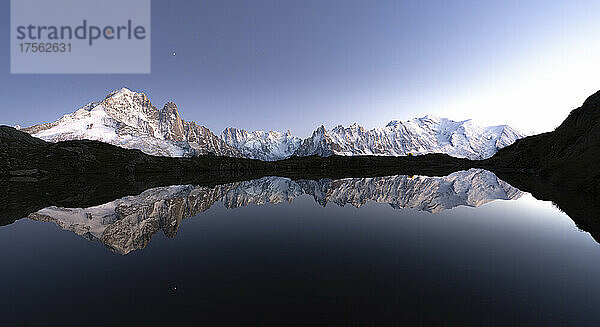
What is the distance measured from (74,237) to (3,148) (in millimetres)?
255150

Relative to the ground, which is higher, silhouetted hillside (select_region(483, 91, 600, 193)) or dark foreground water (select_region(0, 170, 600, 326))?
silhouetted hillside (select_region(483, 91, 600, 193))

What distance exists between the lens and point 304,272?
61.5ft

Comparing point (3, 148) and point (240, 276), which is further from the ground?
point (3, 148)

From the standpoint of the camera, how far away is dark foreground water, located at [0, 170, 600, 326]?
1328 centimetres

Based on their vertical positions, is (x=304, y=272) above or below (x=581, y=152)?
below

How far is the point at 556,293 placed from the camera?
49.0 ft

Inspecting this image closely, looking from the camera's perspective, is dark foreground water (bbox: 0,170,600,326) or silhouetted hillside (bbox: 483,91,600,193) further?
silhouetted hillside (bbox: 483,91,600,193)

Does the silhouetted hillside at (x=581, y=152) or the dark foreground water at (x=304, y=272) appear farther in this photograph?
the silhouetted hillside at (x=581, y=152)

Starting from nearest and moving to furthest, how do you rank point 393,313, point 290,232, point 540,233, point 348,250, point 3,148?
point 393,313 → point 348,250 → point 540,233 → point 290,232 → point 3,148

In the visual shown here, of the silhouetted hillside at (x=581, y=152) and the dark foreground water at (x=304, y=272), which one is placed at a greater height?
the silhouetted hillside at (x=581, y=152)

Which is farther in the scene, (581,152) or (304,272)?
(581,152)

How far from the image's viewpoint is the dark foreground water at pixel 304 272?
43.6ft

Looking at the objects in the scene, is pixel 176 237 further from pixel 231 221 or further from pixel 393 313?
pixel 393 313

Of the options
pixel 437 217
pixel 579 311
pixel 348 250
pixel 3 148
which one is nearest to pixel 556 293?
pixel 579 311
